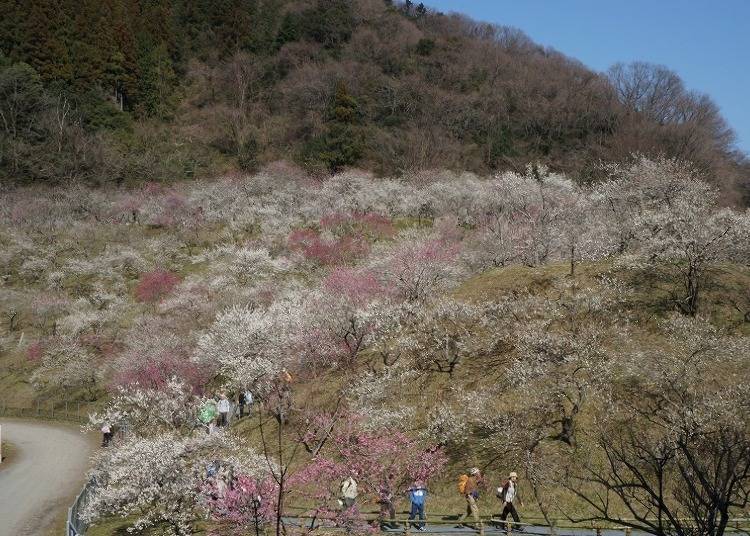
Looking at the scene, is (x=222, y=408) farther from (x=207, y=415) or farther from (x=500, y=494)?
(x=500, y=494)

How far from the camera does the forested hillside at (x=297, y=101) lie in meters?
62.8

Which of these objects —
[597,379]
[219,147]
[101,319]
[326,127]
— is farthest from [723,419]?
[219,147]

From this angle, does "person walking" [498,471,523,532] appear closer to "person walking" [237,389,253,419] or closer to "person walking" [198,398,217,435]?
"person walking" [198,398,217,435]

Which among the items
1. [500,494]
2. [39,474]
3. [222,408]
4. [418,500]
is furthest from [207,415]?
[500,494]

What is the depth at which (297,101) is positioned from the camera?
253ft

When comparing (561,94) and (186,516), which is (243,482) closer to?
(186,516)

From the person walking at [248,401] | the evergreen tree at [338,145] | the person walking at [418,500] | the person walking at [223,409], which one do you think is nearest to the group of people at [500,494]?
the person walking at [418,500]

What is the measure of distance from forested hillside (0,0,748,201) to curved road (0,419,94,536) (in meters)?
39.3

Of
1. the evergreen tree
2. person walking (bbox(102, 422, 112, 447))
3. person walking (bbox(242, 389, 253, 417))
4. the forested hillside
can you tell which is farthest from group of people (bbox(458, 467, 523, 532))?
the evergreen tree

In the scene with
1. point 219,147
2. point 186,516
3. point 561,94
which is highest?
point 561,94

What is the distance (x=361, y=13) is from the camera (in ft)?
302

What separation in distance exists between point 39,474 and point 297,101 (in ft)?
205

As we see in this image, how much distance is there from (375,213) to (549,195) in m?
14.1

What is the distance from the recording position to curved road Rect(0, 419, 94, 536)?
17.6 meters
